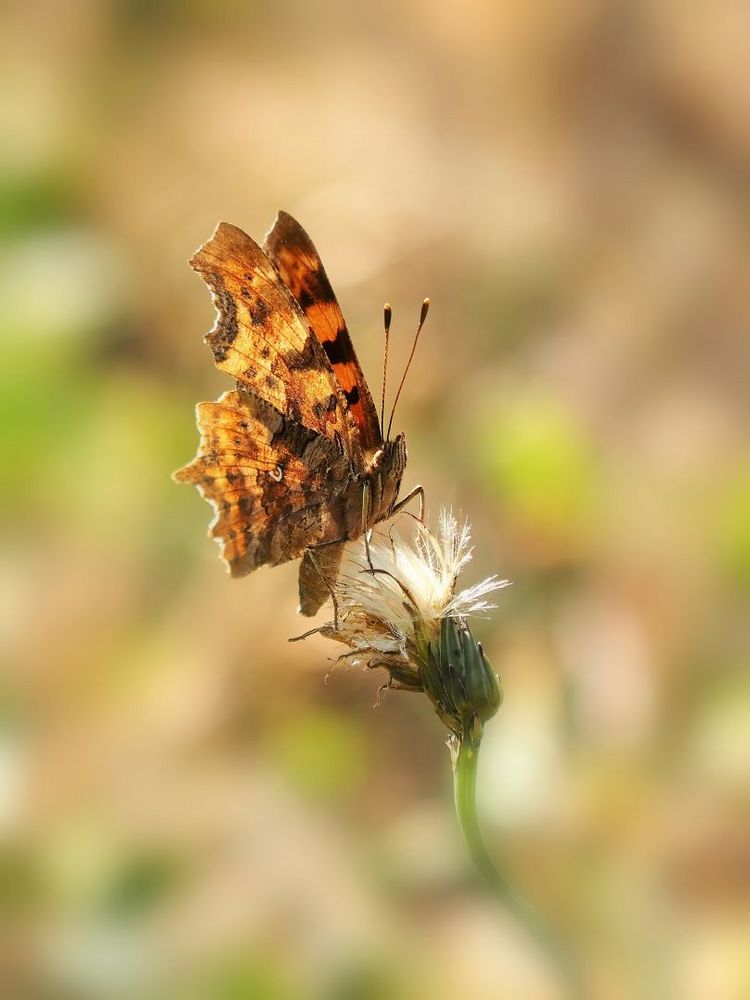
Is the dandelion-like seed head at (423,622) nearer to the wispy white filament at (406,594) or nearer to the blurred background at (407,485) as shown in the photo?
the wispy white filament at (406,594)

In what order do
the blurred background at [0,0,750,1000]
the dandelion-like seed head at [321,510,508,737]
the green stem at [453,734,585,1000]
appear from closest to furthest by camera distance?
the green stem at [453,734,585,1000], the dandelion-like seed head at [321,510,508,737], the blurred background at [0,0,750,1000]

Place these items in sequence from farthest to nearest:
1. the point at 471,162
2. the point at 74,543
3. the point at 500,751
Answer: the point at 471,162, the point at 74,543, the point at 500,751

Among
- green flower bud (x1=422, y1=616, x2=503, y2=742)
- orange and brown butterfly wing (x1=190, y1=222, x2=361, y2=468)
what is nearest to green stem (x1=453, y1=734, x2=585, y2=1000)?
green flower bud (x1=422, y1=616, x2=503, y2=742)

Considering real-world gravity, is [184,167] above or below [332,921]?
above

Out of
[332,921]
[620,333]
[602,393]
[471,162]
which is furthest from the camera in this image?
[471,162]

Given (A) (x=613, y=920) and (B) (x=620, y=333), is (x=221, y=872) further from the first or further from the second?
(B) (x=620, y=333)

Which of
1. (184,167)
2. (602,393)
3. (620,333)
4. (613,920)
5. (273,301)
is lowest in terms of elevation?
(613,920)

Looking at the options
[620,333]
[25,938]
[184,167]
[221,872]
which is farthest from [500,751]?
[184,167]

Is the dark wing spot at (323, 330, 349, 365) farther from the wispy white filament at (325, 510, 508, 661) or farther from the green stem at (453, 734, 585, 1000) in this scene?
the green stem at (453, 734, 585, 1000)

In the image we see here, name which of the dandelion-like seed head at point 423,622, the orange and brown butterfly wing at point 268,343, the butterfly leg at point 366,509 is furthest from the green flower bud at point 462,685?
the orange and brown butterfly wing at point 268,343
